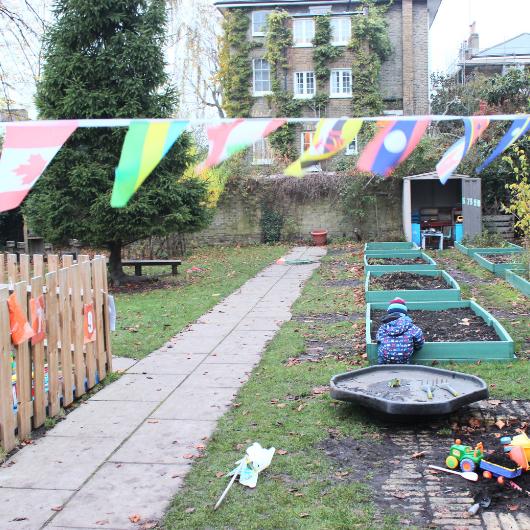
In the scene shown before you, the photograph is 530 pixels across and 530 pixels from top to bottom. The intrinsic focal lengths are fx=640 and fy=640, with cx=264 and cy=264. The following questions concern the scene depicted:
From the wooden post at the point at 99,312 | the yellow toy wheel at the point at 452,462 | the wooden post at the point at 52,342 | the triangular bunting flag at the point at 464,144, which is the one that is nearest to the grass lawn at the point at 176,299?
the wooden post at the point at 99,312

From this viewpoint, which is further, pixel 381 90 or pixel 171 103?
pixel 381 90

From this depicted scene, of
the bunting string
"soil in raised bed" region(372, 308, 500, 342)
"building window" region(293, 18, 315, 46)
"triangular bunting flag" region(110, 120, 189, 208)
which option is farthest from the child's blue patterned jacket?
"building window" region(293, 18, 315, 46)

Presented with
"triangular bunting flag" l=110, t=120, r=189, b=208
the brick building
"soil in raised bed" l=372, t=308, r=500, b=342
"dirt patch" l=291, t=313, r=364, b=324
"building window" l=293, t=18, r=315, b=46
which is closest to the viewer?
"triangular bunting flag" l=110, t=120, r=189, b=208

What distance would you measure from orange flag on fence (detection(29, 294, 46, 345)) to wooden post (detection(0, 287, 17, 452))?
1.33ft

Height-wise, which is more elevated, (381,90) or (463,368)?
(381,90)

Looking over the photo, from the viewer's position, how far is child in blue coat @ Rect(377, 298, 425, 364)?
7.09 meters

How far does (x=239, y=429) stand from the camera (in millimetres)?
5535

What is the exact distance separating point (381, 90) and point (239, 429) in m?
33.8

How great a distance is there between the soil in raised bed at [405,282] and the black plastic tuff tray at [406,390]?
19.4 feet

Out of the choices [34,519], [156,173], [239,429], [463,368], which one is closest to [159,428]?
[239,429]

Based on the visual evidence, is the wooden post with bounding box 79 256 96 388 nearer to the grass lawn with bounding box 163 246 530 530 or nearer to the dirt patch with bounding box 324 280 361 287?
the grass lawn with bounding box 163 246 530 530

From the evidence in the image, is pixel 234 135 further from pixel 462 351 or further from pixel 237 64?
pixel 237 64

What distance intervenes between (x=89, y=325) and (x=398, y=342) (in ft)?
11.1

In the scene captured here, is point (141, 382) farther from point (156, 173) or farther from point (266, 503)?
point (156, 173)
